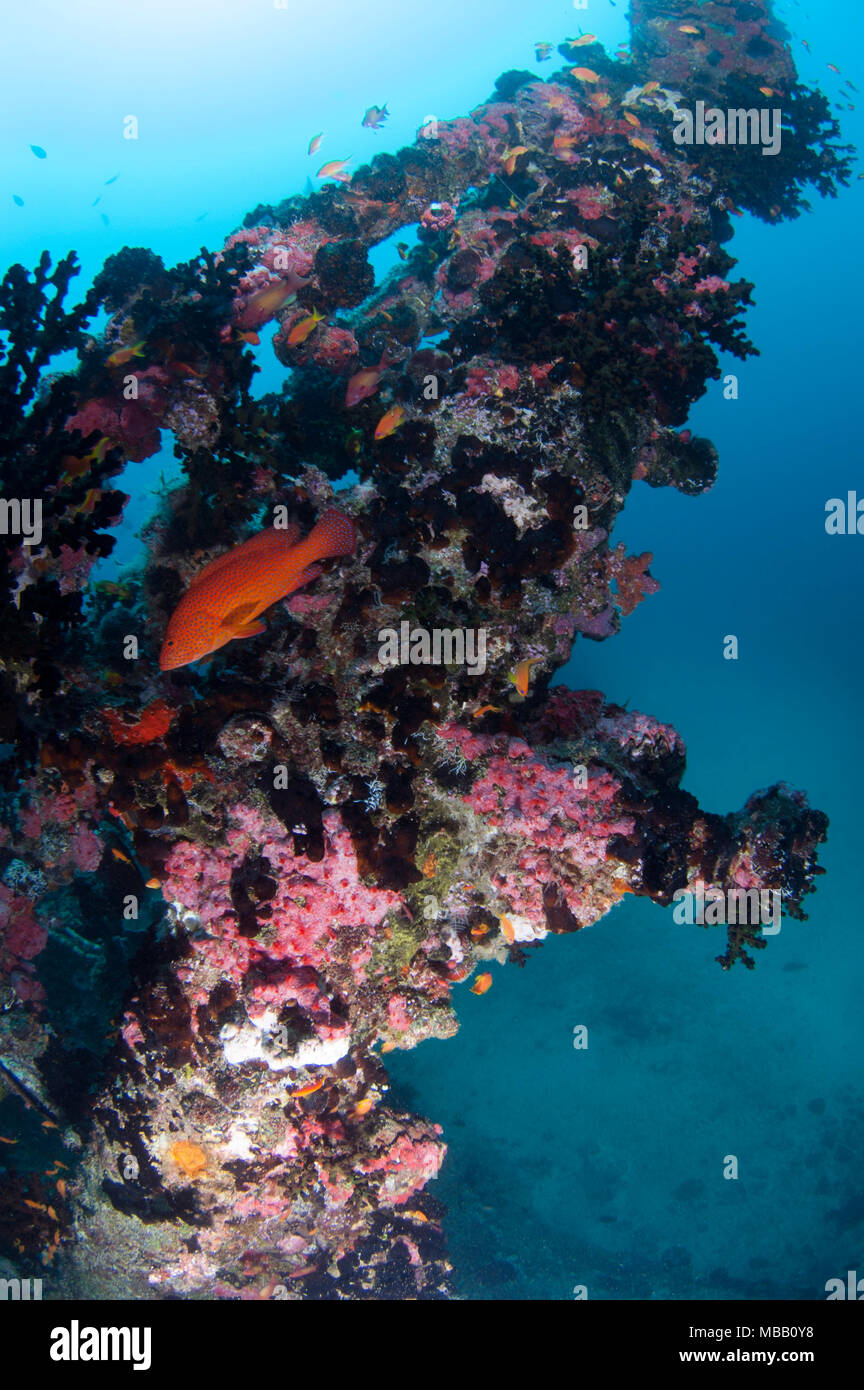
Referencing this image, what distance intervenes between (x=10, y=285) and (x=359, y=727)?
5631 millimetres

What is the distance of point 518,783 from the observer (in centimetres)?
522

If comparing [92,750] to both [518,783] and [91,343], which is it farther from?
[91,343]

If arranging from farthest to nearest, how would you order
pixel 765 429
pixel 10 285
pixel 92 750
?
pixel 765 429 < pixel 10 285 < pixel 92 750

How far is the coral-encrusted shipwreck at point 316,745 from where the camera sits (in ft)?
15.9

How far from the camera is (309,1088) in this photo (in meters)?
5.75

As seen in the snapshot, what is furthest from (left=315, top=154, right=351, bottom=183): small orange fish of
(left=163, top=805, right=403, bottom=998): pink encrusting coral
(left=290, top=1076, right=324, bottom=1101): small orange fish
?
(left=290, top=1076, right=324, bottom=1101): small orange fish

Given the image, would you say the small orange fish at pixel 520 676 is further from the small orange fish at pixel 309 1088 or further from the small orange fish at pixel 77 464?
the small orange fish at pixel 309 1088

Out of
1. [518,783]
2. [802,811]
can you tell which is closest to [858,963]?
[802,811]

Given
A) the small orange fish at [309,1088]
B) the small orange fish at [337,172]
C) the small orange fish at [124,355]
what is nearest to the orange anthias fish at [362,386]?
the small orange fish at [124,355]

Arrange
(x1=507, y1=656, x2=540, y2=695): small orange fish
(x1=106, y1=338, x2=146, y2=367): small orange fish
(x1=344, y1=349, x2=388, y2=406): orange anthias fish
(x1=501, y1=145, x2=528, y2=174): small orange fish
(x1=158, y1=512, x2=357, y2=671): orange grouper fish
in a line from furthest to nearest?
1. (x1=501, y1=145, x2=528, y2=174): small orange fish
2. (x1=344, y1=349, x2=388, y2=406): orange anthias fish
3. (x1=106, y1=338, x2=146, y2=367): small orange fish
4. (x1=507, y1=656, x2=540, y2=695): small orange fish
5. (x1=158, y1=512, x2=357, y2=671): orange grouper fish

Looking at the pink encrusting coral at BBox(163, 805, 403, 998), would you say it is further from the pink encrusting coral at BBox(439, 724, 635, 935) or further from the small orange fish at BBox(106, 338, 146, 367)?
the small orange fish at BBox(106, 338, 146, 367)

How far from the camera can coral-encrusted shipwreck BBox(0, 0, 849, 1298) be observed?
15.9 ft

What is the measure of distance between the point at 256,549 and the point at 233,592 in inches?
13.1

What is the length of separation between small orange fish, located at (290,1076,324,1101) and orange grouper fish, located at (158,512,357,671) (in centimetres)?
447
